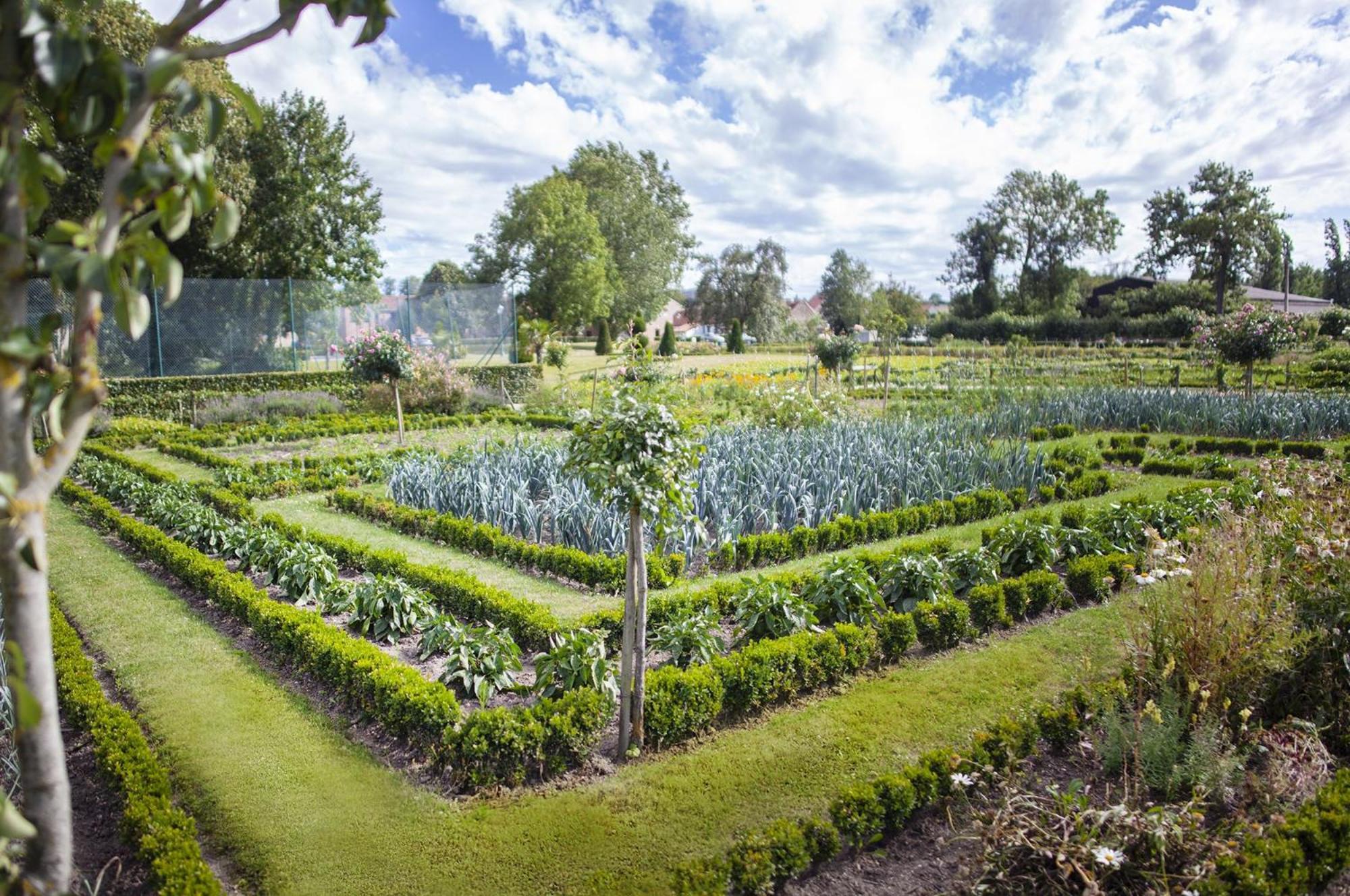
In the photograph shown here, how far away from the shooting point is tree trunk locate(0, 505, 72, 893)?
4.74ft

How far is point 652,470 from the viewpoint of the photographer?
3.44m

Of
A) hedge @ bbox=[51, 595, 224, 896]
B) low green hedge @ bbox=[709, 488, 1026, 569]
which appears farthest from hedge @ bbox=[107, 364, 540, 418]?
hedge @ bbox=[51, 595, 224, 896]

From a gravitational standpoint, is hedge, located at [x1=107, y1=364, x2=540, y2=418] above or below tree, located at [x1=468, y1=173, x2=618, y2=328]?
below

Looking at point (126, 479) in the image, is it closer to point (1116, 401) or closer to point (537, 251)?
point (1116, 401)

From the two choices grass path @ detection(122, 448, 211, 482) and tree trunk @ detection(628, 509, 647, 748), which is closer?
tree trunk @ detection(628, 509, 647, 748)

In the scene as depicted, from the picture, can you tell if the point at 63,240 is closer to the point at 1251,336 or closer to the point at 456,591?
the point at 456,591

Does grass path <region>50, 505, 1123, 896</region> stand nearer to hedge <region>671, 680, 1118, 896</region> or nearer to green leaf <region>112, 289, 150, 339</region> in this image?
hedge <region>671, 680, 1118, 896</region>

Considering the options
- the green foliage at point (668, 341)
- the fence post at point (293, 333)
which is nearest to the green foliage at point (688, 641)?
the fence post at point (293, 333)

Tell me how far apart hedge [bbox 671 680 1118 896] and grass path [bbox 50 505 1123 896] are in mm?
269

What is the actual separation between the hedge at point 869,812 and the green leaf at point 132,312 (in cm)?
221

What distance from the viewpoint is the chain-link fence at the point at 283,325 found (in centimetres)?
1675

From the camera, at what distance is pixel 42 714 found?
4.66ft

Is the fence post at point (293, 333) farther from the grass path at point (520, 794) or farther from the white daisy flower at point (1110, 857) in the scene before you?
the white daisy flower at point (1110, 857)

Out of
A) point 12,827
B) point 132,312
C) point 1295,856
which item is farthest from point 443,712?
point 1295,856
